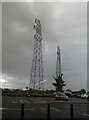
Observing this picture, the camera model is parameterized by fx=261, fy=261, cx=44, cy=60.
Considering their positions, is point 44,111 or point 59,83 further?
point 59,83

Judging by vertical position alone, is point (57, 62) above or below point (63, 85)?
above

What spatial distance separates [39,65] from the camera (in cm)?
7881

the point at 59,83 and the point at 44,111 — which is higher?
the point at 59,83

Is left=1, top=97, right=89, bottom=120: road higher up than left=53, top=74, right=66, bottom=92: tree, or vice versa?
left=53, top=74, right=66, bottom=92: tree

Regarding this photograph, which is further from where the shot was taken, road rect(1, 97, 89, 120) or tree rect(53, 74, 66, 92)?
tree rect(53, 74, 66, 92)

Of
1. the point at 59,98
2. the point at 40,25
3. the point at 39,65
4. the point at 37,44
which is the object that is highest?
the point at 40,25

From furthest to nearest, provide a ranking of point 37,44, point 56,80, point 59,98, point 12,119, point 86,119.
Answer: point 56,80 < point 37,44 < point 59,98 < point 86,119 < point 12,119

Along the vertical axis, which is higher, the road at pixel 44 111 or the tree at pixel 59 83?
the tree at pixel 59 83

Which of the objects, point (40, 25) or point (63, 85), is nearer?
point (40, 25)

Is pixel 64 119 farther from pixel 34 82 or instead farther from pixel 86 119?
pixel 34 82

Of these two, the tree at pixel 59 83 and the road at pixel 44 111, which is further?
the tree at pixel 59 83

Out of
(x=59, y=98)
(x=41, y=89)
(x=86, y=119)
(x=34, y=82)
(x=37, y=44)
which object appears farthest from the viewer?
(x=41, y=89)

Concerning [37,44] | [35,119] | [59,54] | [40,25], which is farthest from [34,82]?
[35,119]

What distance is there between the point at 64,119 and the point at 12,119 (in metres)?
2.98
